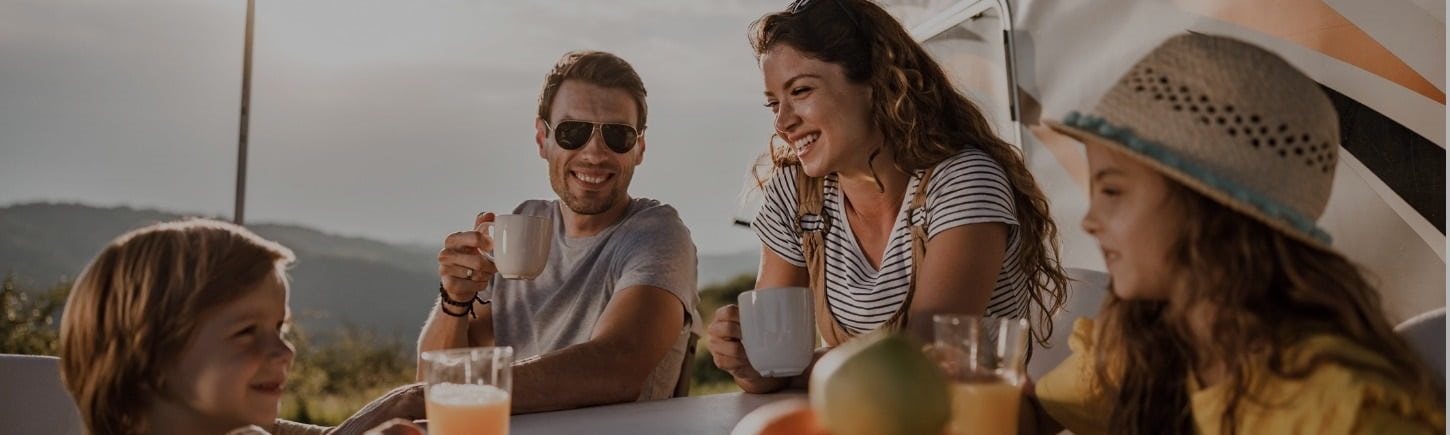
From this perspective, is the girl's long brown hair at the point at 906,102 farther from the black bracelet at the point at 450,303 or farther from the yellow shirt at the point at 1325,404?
the yellow shirt at the point at 1325,404

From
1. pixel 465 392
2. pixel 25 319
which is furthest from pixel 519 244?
pixel 25 319

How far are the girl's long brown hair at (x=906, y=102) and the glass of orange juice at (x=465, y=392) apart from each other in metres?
1.29

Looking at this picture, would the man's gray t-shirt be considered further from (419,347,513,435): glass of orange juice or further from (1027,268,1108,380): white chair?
(419,347,513,435): glass of orange juice

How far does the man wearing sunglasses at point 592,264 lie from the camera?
2.66 meters

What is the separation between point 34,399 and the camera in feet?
7.27

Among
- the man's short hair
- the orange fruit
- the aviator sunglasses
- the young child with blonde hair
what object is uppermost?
the man's short hair

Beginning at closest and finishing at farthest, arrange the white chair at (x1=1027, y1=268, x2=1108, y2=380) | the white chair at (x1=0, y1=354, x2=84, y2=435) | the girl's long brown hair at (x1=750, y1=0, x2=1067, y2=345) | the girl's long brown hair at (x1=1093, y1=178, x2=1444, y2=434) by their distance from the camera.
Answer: the girl's long brown hair at (x1=1093, y1=178, x2=1444, y2=434) < the white chair at (x1=0, y1=354, x2=84, y2=435) < the white chair at (x1=1027, y1=268, x2=1108, y2=380) < the girl's long brown hair at (x1=750, y1=0, x2=1067, y2=345)

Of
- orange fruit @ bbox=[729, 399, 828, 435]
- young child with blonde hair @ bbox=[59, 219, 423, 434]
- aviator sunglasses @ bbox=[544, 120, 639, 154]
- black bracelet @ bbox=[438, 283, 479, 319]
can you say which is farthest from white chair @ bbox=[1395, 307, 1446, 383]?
black bracelet @ bbox=[438, 283, 479, 319]

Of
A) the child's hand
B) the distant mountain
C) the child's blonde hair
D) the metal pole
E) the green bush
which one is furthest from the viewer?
the distant mountain

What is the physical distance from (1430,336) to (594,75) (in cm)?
186

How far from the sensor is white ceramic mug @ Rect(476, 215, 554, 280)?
2.35m

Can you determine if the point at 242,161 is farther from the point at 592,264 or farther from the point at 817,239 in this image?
the point at 817,239

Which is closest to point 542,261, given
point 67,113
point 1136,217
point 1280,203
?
point 1136,217

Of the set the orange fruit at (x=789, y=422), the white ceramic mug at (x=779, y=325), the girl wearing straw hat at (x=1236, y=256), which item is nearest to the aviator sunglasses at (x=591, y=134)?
the white ceramic mug at (x=779, y=325)
